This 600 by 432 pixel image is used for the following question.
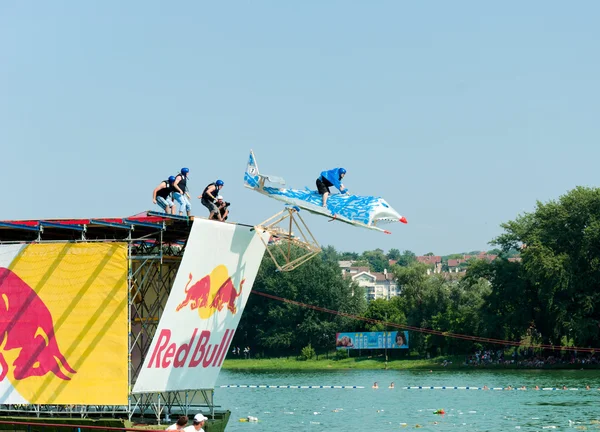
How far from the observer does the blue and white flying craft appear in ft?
95.2

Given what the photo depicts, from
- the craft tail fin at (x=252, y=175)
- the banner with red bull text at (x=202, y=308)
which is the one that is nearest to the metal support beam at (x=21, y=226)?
the banner with red bull text at (x=202, y=308)

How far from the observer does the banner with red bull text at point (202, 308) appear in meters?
28.0

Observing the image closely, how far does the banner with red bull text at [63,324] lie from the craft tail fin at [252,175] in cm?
455

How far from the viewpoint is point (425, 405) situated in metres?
49.0

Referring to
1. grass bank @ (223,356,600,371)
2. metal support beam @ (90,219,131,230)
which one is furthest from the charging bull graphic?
grass bank @ (223,356,600,371)

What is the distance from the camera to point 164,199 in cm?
2908

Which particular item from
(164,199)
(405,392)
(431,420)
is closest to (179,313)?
(164,199)

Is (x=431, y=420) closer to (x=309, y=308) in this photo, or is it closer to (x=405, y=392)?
(x=405, y=392)

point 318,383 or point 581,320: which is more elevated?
point 581,320

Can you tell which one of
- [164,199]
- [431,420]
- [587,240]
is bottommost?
[431,420]

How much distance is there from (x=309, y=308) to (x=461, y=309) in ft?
63.6

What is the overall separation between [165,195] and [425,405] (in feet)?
78.8

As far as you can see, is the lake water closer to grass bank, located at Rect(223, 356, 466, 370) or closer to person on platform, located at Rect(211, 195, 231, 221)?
person on platform, located at Rect(211, 195, 231, 221)

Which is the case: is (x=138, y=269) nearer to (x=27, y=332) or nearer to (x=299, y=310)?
(x=27, y=332)
